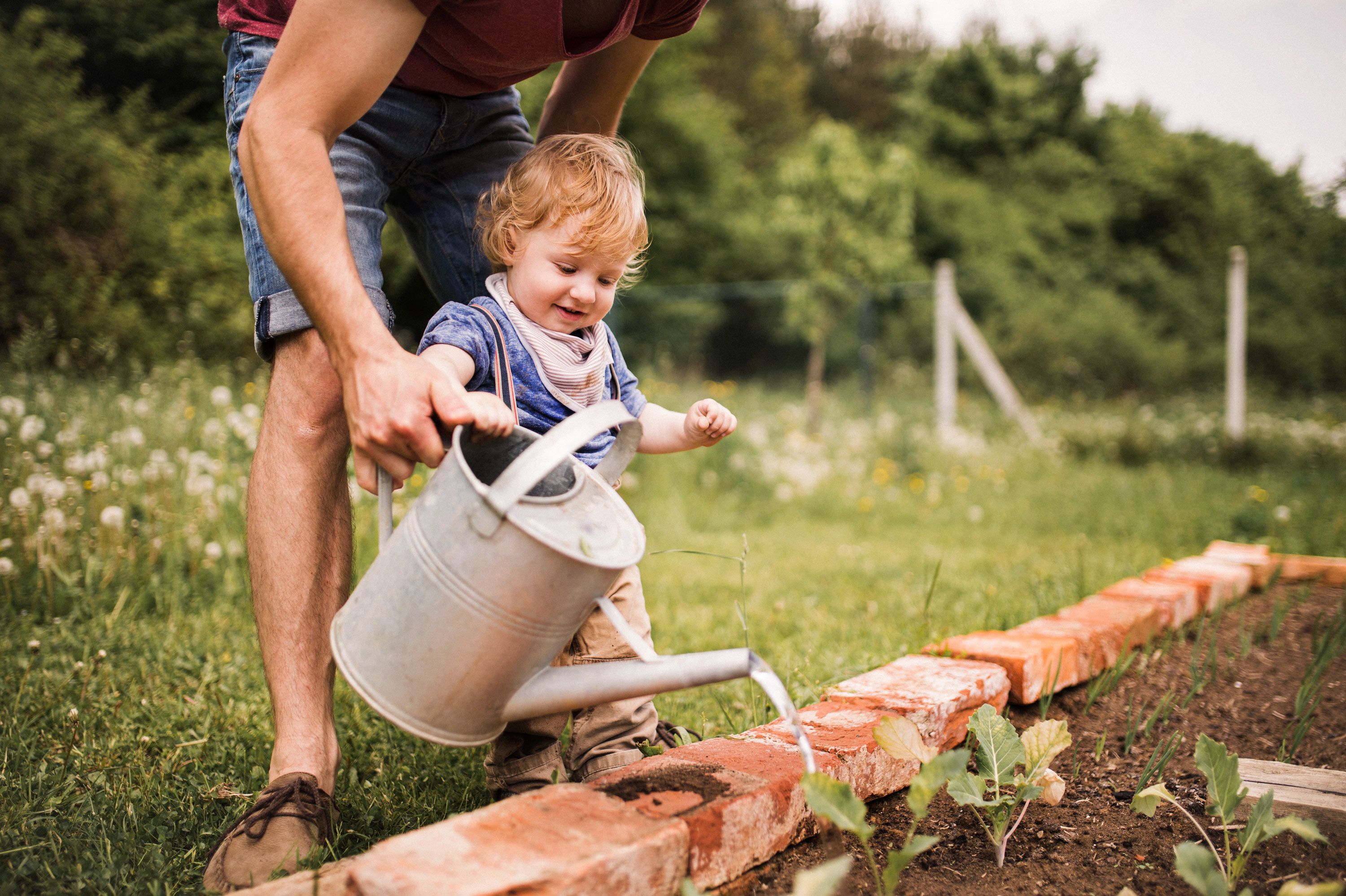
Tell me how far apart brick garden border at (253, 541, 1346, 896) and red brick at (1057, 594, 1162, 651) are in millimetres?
85

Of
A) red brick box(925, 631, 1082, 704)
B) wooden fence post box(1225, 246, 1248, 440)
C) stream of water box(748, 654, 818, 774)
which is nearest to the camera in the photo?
stream of water box(748, 654, 818, 774)

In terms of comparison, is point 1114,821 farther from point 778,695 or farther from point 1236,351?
point 1236,351

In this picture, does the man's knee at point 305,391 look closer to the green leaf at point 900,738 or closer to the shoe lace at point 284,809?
the shoe lace at point 284,809

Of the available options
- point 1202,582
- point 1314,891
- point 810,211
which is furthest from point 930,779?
point 810,211

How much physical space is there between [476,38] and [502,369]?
564 millimetres

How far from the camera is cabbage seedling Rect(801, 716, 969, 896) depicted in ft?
3.59

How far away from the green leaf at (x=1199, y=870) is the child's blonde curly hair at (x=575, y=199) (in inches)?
47.8

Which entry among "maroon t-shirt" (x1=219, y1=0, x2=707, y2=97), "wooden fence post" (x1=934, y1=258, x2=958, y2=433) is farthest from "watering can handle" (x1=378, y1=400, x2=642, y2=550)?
"wooden fence post" (x1=934, y1=258, x2=958, y2=433)

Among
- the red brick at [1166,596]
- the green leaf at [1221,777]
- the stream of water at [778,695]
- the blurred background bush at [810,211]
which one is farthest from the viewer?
the blurred background bush at [810,211]

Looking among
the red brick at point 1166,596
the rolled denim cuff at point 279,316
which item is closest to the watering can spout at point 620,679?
the rolled denim cuff at point 279,316

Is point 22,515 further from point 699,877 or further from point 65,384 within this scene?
point 699,877

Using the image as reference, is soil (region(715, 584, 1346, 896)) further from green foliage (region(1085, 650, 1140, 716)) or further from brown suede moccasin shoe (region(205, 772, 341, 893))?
brown suede moccasin shoe (region(205, 772, 341, 893))

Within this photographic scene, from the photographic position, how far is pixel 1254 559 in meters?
3.14

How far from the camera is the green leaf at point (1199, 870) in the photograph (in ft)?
3.38
